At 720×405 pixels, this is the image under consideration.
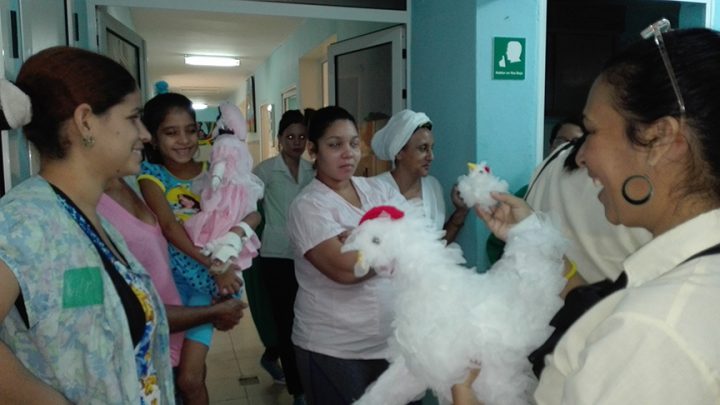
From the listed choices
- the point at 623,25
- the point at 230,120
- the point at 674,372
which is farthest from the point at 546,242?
the point at 623,25

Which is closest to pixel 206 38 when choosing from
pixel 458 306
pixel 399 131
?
pixel 399 131

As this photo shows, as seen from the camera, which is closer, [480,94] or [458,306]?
[458,306]

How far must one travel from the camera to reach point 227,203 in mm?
1911

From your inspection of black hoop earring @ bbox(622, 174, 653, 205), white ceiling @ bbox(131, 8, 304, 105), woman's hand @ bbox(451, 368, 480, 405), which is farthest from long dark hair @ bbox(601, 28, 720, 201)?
white ceiling @ bbox(131, 8, 304, 105)

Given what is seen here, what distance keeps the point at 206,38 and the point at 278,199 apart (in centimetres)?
480

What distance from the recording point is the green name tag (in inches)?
38.9

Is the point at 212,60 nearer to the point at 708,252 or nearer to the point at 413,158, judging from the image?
the point at 413,158

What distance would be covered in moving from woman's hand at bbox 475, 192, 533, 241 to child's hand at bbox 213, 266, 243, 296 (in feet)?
3.15

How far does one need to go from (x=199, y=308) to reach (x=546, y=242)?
1131mm

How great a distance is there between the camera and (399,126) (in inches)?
108

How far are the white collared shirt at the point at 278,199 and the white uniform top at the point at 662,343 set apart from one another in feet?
8.63

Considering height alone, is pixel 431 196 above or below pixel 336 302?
above

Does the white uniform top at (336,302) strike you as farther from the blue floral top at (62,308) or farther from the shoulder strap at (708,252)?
the shoulder strap at (708,252)

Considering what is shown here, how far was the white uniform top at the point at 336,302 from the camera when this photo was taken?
72.1 inches
